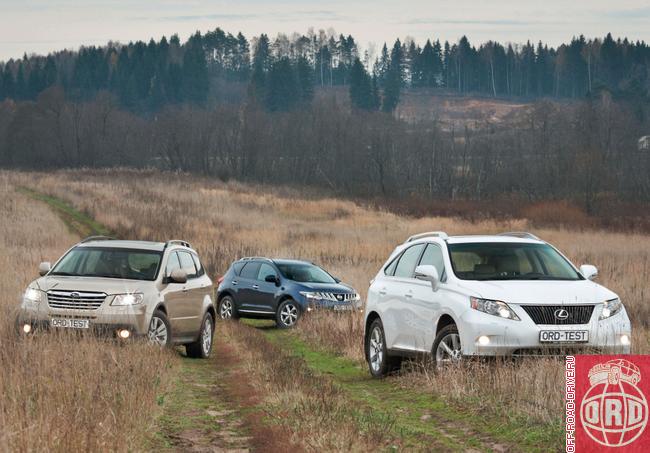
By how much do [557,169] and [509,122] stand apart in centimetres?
8741

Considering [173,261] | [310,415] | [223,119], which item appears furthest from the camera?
[223,119]

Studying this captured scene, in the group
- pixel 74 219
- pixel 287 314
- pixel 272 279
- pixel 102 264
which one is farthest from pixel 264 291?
pixel 74 219

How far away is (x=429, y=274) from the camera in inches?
506

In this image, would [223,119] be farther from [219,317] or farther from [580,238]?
[219,317]

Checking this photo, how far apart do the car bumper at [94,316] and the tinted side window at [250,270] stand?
11.1 metres

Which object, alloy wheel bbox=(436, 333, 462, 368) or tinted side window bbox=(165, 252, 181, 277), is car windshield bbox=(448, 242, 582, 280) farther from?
tinted side window bbox=(165, 252, 181, 277)

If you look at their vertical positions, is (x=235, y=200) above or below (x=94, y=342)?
below

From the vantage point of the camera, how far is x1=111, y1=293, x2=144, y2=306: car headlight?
15.3 metres

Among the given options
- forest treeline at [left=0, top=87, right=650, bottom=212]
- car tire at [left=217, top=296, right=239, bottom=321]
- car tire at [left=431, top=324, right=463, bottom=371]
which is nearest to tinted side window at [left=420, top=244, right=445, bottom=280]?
car tire at [left=431, top=324, right=463, bottom=371]

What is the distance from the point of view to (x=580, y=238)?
50844mm

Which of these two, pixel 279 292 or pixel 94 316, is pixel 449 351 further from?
pixel 279 292

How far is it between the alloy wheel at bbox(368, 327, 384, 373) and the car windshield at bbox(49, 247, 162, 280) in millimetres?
3591

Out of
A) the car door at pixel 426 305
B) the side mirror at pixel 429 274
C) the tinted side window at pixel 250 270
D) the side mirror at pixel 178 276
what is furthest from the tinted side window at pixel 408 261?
the tinted side window at pixel 250 270

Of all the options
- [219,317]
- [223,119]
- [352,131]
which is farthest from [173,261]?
[223,119]
